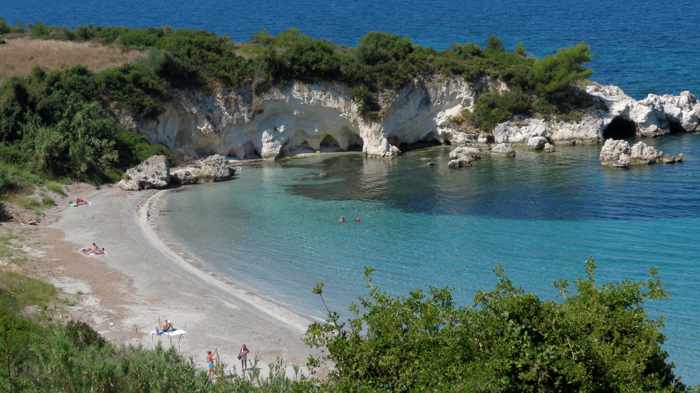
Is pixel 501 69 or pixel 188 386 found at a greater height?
pixel 501 69

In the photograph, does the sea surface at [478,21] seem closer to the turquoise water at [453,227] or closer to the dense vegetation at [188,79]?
the dense vegetation at [188,79]

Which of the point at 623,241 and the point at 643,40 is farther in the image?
the point at 643,40

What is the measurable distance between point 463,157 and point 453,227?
1831 centimetres

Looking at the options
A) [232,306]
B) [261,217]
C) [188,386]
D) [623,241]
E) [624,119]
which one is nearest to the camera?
[188,386]

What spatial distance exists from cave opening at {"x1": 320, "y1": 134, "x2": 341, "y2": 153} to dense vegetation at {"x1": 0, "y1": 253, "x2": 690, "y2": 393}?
49302 mm

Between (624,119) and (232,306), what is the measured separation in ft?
165

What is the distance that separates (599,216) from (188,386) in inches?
1120

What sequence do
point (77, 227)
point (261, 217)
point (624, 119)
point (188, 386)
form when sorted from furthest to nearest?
point (624, 119) < point (261, 217) < point (77, 227) < point (188, 386)

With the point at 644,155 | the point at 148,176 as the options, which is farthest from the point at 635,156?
the point at 148,176

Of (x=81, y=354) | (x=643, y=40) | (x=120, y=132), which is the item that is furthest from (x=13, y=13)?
(x=81, y=354)

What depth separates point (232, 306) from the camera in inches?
998

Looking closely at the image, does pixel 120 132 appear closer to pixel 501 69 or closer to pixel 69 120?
pixel 69 120

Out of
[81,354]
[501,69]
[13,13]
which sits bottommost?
[81,354]

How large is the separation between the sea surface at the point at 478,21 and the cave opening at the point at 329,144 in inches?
1271
